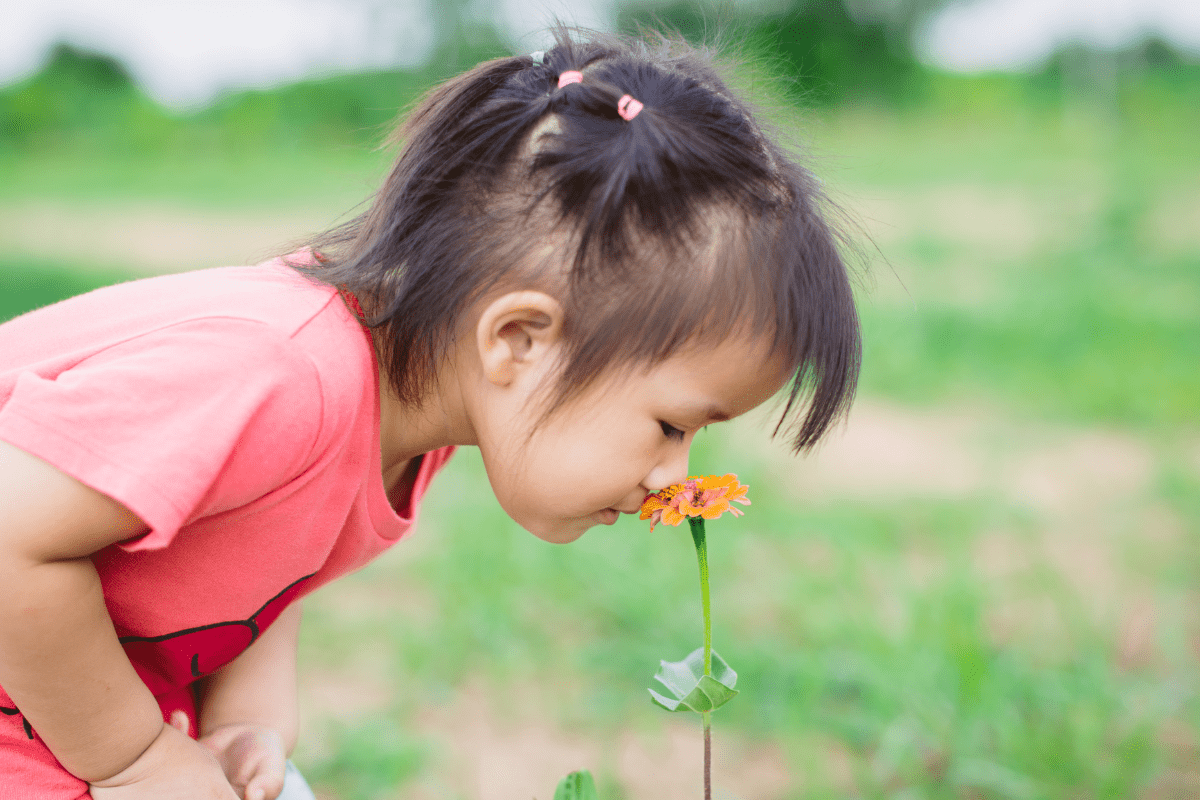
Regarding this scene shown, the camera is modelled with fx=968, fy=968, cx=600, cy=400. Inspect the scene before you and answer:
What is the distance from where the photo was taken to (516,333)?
97cm

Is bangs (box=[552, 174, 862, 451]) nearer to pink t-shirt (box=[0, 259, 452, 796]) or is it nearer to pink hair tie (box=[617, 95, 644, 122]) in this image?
pink hair tie (box=[617, 95, 644, 122])

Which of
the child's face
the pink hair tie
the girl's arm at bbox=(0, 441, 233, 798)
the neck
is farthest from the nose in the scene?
the girl's arm at bbox=(0, 441, 233, 798)

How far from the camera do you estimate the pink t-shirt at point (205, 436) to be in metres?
0.76

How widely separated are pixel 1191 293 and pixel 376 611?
3.95 meters

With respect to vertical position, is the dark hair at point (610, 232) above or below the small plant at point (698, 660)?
above

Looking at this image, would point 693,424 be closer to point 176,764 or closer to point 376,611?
point 176,764

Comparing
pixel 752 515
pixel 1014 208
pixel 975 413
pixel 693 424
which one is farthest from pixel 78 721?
pixel 1014 208

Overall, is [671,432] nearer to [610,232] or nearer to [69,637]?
[610,232]

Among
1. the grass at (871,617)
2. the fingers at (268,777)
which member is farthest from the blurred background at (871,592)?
the fingers at (268,777)

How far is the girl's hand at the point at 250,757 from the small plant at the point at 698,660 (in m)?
0.31

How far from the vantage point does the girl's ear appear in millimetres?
925

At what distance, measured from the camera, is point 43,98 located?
10977 mm

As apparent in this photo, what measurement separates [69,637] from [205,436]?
0.71ft

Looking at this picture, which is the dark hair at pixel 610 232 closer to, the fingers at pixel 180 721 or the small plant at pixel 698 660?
the small plant at pixel 698 660
